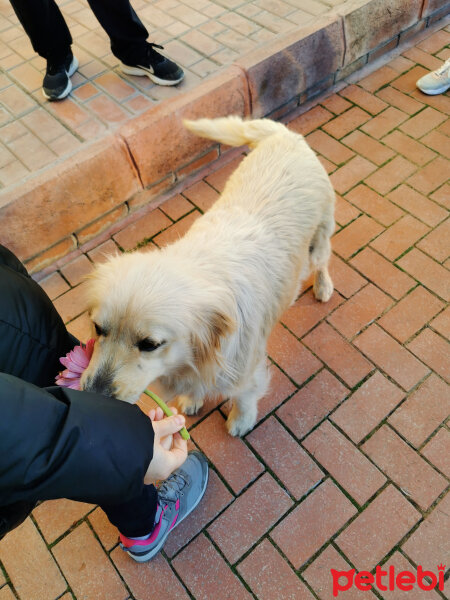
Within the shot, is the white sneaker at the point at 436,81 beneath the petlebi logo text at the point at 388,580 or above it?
above

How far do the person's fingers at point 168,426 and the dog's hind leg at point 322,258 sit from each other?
54.1 inches

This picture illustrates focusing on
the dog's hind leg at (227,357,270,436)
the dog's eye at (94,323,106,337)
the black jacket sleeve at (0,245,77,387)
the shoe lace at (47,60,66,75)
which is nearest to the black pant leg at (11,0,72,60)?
the shoe lace at (47,60,66,75)

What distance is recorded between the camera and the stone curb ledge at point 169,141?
3.01m

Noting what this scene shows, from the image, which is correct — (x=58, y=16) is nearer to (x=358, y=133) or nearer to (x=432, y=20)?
(x=358, y=133)

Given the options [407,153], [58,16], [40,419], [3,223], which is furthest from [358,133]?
[40,419]

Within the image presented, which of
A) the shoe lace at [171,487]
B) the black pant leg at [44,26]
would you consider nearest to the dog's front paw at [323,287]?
the shoe lace at [171,487]

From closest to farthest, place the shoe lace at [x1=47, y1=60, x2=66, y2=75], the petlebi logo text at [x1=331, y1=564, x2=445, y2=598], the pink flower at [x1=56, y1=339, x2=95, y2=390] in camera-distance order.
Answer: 1. the pink flower at [x1=56, y1=339, x2=95, y2=390]
2. the petlebi logo text at [x1=331, y1=564, x2=445, y2=598]
3. the shoe lace at [x1=47, y1=60, x2=66, y2=75]

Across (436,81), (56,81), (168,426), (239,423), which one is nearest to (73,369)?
(168,426)

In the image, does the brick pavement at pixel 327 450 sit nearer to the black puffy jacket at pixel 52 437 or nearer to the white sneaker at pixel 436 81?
the black puffy jacket at pixel 52 437

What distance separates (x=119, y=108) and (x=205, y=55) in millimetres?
930

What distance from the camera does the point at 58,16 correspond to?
317 centimetres

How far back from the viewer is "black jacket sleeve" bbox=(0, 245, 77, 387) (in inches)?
57.3

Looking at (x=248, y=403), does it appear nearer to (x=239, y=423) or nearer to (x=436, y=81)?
(x=239, y=423)

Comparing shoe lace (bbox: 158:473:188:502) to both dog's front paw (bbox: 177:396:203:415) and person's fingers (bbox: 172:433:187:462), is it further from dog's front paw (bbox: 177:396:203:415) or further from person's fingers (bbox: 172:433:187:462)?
person's fingers (bbox: 172:433:187:462)
